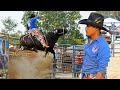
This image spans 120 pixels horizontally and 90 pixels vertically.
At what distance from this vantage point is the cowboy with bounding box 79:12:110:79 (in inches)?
92.7

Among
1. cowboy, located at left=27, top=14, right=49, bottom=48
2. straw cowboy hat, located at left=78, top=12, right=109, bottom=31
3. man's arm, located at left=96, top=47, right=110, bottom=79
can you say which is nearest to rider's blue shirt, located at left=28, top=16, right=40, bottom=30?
cowboy, located at left=27, top=14, right=49, bottom=48

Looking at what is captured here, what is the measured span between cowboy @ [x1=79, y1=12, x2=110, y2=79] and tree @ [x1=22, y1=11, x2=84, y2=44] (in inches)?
32.4

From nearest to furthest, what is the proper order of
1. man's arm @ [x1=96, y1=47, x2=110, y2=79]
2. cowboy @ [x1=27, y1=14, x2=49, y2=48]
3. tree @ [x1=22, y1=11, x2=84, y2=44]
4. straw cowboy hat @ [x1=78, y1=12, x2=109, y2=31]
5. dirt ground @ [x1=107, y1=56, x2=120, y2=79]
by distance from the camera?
man's arm @ [x1=96, y1=47, x2=110, y2=79] < straw cowboy hat @ [x1=78, y1=12, x2=109, y2=31] < tree @ [x1=22, y1=11, x2=84, y2=44] < cowboy @ [x1=27, y1=14, x2=49, y2=48] < dirt ground @ [x1=107, y1=56, x2=120, y2=79]

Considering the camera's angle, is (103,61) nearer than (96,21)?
Yes

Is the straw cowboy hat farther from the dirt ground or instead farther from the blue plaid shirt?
the dirt ground

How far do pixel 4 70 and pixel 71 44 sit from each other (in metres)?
0.94

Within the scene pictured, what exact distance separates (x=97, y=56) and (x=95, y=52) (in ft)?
0.11

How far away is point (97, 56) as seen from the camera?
7.88 feet

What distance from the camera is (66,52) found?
4.65 meters

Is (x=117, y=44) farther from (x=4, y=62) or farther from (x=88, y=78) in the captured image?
(x=88, y=78)

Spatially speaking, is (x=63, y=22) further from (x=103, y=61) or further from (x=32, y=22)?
(x=103, y=61)

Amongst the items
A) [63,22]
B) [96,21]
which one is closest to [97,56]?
[96,21]

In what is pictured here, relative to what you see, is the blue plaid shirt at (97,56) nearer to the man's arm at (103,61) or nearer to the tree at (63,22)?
the man's arm at (103,61)
